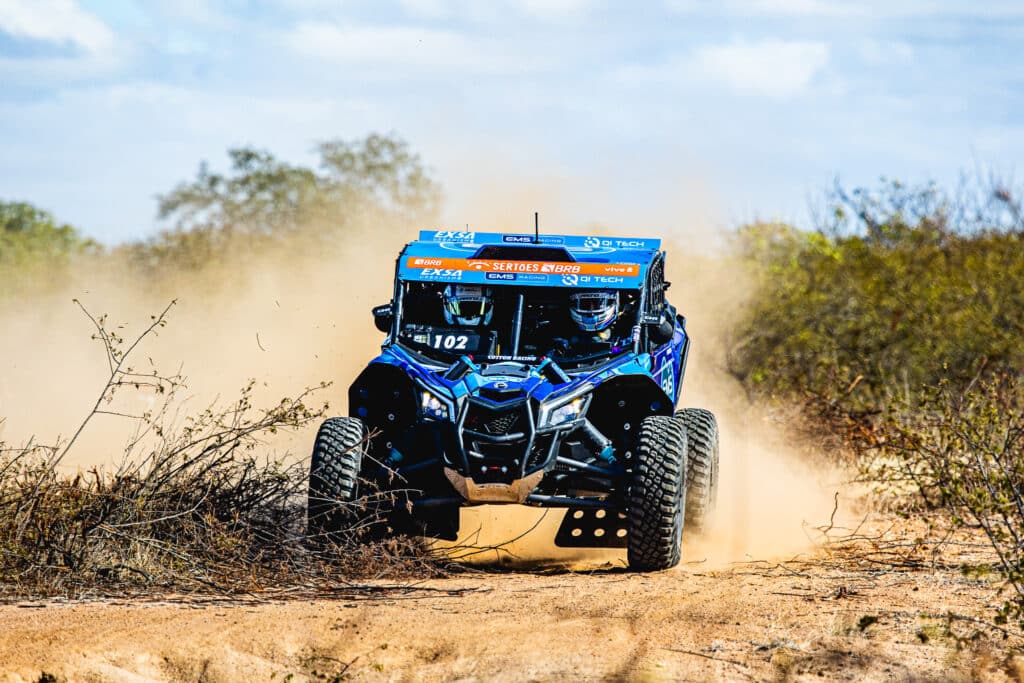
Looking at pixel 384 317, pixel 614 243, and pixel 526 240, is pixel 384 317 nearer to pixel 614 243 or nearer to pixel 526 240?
pixel 526 240

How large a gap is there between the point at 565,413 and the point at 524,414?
0.32m

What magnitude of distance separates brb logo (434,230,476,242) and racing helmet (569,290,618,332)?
3.73 feet

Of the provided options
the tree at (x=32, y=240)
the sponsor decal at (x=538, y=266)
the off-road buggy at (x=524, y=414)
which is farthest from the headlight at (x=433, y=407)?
the tree at (x=32, y=240)

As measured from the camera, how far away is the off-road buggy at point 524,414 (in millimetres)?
9148

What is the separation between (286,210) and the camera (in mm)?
33281

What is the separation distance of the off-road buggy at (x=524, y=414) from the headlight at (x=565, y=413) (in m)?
0.01

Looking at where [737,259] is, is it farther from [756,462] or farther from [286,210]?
[286,210]

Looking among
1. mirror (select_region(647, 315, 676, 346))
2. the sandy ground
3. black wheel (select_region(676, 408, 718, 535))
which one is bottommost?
the sandy ground

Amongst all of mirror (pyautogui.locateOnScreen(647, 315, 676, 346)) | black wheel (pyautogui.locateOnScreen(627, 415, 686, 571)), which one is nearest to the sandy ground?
black wheel (pyautogui.locateOnScreen(627, 415, 686, 571))

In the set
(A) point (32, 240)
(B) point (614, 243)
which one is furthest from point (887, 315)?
(A) point (32, 240)

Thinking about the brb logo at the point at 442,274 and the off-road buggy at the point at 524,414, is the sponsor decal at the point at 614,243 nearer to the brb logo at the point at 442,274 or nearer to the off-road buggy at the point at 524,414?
the off-road buggy at the point at 524,414

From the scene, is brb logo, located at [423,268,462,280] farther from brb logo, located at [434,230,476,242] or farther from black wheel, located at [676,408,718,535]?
black wheel, located at [676,408,718,535]

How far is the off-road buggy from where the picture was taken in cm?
915

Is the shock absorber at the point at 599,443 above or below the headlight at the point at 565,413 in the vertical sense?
below
